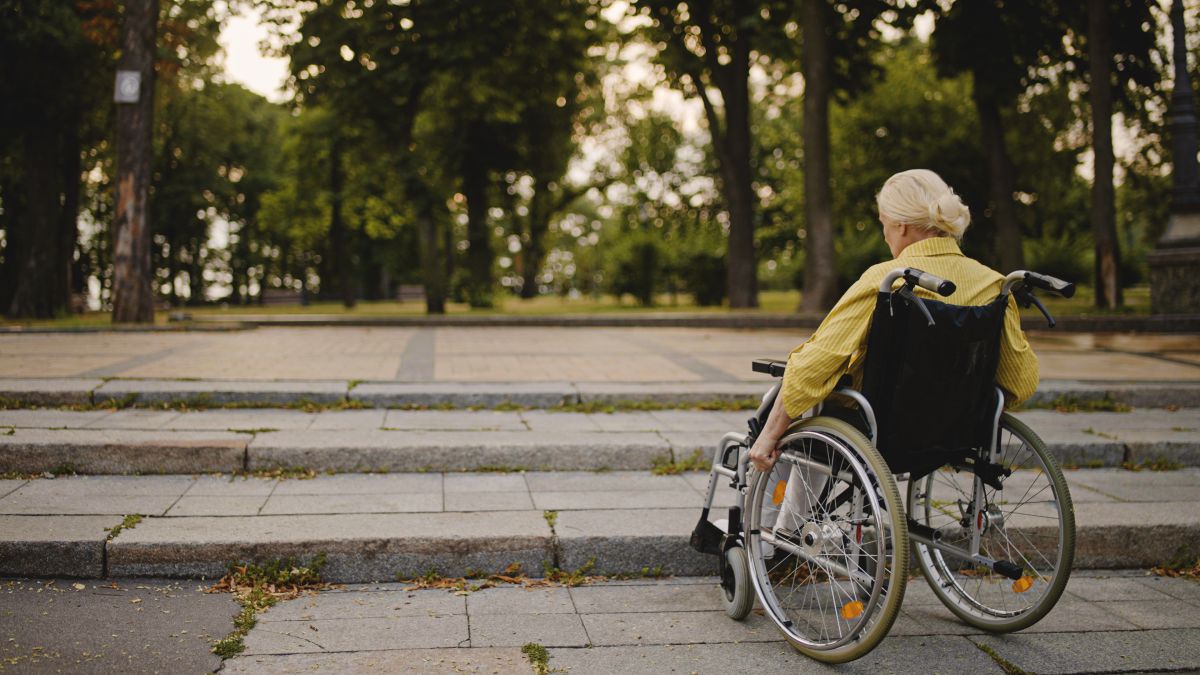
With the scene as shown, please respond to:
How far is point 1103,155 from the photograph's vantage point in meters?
16.4

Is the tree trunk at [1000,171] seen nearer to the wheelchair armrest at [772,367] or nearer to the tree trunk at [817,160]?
the tree trunk at [817,160]

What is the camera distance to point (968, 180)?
2766 centimetres

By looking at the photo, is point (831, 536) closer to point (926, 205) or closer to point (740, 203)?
point (926, 205)

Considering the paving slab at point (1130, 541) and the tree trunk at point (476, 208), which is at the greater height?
the tree trunk at point (476, 208)

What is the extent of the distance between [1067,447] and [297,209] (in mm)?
29139

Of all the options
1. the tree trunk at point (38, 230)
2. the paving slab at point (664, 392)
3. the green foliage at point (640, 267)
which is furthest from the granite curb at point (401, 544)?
the green foliage at point (640, 267)

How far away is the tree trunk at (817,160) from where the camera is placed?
16.1 m

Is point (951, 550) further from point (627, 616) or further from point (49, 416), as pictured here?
point (49, 416)

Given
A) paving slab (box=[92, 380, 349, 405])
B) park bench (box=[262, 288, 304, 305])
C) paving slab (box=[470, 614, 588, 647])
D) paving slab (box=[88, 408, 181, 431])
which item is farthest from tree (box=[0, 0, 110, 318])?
park bench (box=[262, 288, 304, 305])

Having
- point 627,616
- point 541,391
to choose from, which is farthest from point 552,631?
point 541,391

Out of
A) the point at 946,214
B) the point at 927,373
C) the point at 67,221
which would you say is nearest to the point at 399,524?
the point at 927,373

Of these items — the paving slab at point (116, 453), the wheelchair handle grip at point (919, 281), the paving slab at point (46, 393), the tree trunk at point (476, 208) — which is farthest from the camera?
the tree trunk at point (476, 208)

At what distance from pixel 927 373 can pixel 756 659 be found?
113 cm

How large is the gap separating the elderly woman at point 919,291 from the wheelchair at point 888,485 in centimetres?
7
